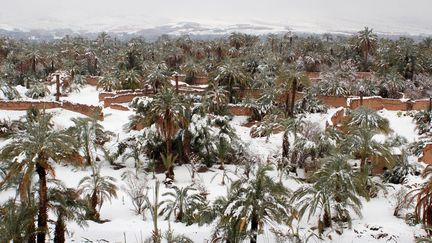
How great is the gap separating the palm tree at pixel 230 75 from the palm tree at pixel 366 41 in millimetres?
23531

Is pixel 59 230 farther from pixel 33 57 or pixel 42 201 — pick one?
pixel 33 57

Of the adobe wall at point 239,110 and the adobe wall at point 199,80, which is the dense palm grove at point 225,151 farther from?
the adobe wall at point 239,110

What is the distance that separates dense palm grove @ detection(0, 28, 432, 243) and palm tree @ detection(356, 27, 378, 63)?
17 cm

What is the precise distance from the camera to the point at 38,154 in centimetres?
1692

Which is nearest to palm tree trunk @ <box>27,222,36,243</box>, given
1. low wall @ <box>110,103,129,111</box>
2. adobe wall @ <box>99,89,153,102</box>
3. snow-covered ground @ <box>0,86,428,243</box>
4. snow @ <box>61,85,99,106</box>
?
snow-covered ground @ <box>0,86,428,243</box>

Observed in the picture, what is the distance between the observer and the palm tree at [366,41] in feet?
198

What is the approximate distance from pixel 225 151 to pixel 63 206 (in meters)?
15.0

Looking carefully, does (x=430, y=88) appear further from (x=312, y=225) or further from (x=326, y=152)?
(x=312, y=225)

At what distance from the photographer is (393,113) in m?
41.8

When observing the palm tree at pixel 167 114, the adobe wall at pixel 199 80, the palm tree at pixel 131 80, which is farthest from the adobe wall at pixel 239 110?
the adobe wall at pixel 199 80

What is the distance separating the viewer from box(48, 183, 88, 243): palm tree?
18203 millimetres

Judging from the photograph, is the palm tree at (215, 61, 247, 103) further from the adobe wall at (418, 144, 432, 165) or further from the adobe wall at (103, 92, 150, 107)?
the adobe wall at (418, 144, 432, 165)

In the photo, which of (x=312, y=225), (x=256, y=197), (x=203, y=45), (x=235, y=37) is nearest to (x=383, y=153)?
(x=312, y=225)

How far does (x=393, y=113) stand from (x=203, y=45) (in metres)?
40.5
